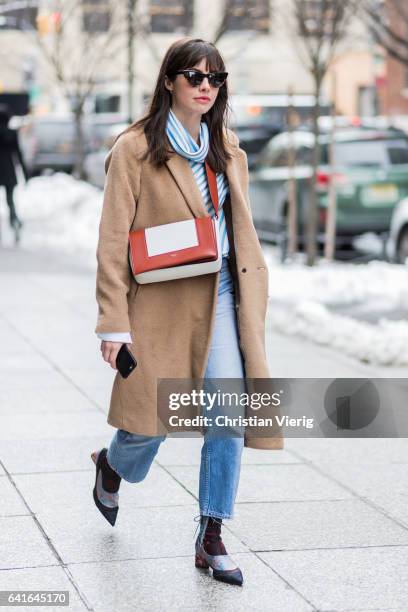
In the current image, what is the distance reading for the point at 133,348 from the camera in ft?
14.6

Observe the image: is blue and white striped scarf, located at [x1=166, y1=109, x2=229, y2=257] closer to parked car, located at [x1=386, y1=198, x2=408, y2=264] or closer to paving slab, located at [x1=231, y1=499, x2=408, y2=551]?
paving slab, located at [x1=231, y1=499, x2=408, y2=551]

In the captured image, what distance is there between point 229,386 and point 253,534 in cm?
80

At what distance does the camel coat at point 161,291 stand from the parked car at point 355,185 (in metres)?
10.8

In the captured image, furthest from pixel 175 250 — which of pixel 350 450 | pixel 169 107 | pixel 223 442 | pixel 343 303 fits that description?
pixel 343 303

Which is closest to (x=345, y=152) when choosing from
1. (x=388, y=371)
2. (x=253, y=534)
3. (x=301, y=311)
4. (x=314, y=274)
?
(x=314, y=274)

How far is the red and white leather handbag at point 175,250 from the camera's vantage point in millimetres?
4332

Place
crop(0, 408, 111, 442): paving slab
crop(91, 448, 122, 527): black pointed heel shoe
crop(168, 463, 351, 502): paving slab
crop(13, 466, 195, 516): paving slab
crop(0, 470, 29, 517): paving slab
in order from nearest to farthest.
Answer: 1. crop(91, 448, 122, 527): black pointed heel shoe
2. crop(0, 470, 29, 517): paving slab
3. crop(13, 466, 195, 516): paving slab
4. crop(168, 463, 351, 502): paving slab
5. crop(0, 408, 111, 442): paving slab

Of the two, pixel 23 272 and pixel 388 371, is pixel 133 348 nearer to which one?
pixel 388 371

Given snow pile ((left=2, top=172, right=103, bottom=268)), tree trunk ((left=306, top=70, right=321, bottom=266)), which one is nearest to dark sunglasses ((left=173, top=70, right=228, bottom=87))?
tree trunk ((left=306, top=70, right=321, bottom=266))

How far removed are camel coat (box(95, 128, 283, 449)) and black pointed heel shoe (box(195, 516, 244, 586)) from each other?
0.32m

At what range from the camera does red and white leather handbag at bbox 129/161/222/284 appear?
14.2 feet

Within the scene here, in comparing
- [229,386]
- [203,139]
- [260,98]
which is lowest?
[260,98]

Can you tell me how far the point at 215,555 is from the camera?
4.43 m

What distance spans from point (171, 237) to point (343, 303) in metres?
6.91
